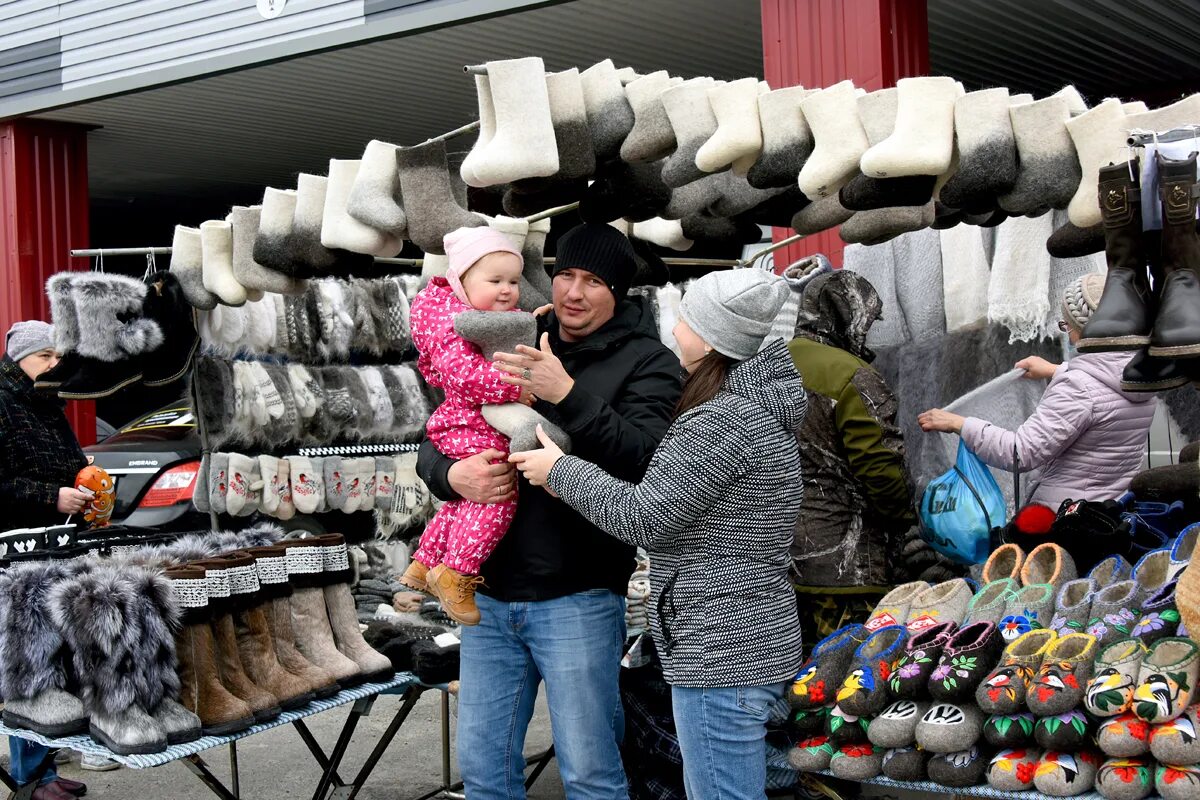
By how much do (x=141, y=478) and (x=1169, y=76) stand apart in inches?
271

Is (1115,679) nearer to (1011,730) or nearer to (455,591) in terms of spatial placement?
(1011,730)

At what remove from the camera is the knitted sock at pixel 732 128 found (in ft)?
9.02

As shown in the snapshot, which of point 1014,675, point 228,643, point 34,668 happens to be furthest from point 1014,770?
point 34,668

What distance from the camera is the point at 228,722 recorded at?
325 cm

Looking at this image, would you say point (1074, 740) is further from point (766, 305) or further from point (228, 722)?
point (228, 722)

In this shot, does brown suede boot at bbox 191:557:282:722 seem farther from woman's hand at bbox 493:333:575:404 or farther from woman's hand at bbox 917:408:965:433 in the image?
woman's hand at bbox 917:408:965:433

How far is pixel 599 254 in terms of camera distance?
2.94 metres

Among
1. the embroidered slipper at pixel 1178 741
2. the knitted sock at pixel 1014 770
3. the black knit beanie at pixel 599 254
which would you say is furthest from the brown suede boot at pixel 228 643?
the embroidered slipper at pixel 1178 741

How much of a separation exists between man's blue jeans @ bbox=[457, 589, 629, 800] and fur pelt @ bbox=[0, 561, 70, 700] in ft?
3.65

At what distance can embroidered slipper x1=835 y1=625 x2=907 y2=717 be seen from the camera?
2.65m

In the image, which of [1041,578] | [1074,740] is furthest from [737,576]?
[1041,578]

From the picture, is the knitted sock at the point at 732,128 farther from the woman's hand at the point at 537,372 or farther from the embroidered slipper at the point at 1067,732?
the embroidered slipper at the point at 1067,732

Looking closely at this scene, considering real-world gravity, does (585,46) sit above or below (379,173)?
above

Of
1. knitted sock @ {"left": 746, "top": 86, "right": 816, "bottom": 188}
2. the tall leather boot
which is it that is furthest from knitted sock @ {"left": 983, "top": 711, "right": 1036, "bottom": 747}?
knitted sock @ {"left": 746, "top": 86, "right": 816, "bottom": 188}
